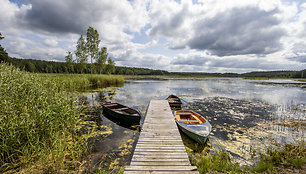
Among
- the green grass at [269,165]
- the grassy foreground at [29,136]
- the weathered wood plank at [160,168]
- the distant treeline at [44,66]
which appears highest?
the distant treeline at [44,66]

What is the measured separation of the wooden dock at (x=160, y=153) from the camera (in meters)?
3.92

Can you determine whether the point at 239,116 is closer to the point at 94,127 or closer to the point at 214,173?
the point at 214,173

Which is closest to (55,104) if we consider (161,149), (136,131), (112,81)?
(136,131)

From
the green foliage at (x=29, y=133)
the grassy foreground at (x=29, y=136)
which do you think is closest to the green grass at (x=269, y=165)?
the grassy foreground at (x=29, y=136)

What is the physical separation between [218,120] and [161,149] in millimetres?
7422

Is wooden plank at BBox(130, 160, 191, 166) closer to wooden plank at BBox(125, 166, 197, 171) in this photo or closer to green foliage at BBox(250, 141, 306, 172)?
wooden plank at BBox(125, 166, 197, 171)

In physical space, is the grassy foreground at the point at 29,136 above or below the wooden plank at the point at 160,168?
above

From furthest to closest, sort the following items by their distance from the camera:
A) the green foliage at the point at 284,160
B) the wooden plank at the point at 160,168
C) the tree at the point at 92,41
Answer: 1. the tree at the point at 92,41
2. the green foliage at the point at 284,160
3. the wooden plank at the point at 160,168

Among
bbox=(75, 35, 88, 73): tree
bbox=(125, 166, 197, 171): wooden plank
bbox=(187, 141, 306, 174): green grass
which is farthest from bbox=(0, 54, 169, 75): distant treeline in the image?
bbox=(187, 141, 306, 174): green grass

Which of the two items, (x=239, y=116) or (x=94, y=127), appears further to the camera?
(x=239, y=116)

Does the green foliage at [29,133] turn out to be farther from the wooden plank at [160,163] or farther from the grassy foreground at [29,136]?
the wooden plank at [160,163]

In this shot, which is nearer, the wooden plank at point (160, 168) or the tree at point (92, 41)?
the wooden plank at point (160, 168)

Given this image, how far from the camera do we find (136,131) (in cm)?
849

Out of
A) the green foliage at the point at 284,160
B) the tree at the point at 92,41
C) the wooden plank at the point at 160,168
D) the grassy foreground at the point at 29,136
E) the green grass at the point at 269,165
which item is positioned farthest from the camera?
the tree at the point at 92,41
